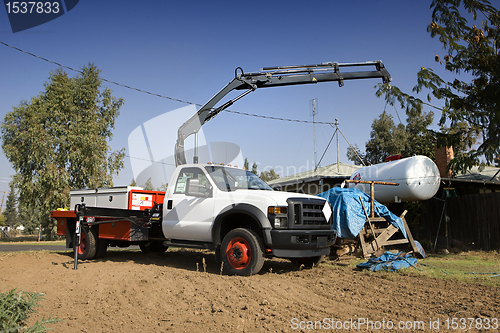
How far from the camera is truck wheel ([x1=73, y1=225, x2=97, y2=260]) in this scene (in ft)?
31.1

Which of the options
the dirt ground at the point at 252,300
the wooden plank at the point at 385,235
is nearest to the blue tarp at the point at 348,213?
the wooden plank at the point at 385,235

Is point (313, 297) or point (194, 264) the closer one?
point (313, 297)

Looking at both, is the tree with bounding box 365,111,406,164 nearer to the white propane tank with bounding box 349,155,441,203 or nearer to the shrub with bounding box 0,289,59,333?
the white propane tank with bounding box 349,155,441,203

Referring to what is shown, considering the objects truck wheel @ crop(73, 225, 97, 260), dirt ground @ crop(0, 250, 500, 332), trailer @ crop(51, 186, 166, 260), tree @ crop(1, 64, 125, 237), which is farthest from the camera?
tree @ crop(1, 64, 125, 237)

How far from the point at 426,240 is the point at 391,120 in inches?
981

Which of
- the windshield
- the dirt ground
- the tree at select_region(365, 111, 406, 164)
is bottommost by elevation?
the dirt ground

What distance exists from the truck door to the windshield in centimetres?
21

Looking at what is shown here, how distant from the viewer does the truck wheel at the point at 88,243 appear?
9.49 meters

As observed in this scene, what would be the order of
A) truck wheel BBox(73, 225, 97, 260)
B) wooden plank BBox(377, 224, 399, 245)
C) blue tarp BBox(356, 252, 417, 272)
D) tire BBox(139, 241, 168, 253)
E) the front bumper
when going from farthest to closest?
tire BBox(139, 241, 168, 253), wooden plank BBox(377, 224, 399, 245), truck wheel BBox(73, 225, 97, 260), blue tarp BBox(356, 252, 417, 272), the front bumper

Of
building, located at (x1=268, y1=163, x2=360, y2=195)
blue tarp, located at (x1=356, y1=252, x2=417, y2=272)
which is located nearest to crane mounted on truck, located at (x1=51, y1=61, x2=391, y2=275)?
blue tarp, located at (x1=356, y1=252, x2=417, y2=272)

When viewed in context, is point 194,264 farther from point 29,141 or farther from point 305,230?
point 29,141

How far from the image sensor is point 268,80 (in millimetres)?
11547

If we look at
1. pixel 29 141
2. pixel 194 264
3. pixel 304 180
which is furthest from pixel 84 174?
pixel 194 264

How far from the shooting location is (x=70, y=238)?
10.1 m
